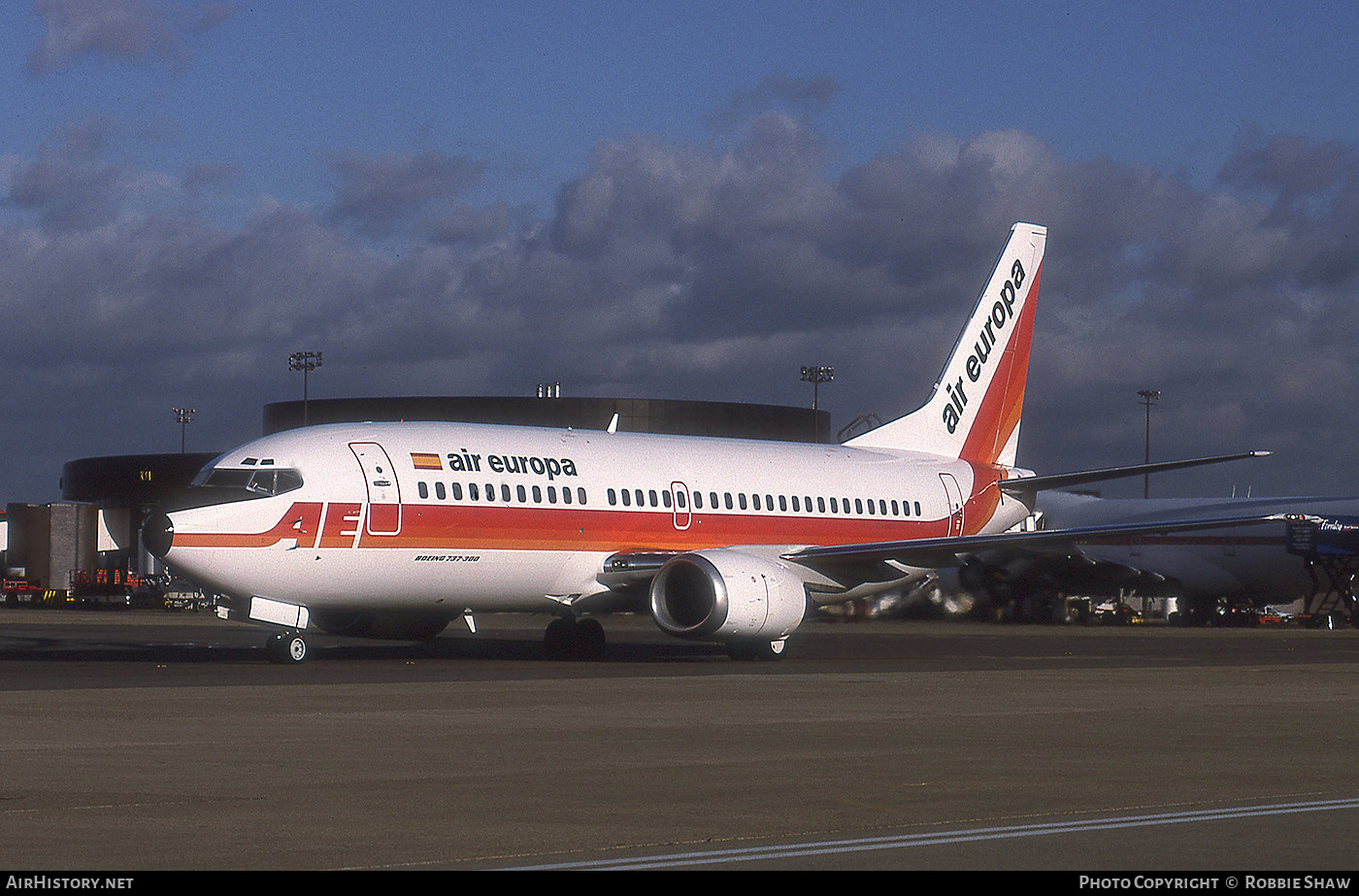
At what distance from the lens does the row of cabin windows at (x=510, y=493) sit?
3022 centimetres

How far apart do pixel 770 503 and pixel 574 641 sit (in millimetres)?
4953

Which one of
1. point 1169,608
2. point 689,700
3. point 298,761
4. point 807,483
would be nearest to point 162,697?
point 689,700

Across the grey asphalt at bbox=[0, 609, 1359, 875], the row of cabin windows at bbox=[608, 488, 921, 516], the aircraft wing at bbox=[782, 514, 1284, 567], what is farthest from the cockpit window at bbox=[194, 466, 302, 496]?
the aircraft wing at bbox=[782, 514, 1284, 567]

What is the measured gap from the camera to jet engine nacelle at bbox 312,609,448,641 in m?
32.2

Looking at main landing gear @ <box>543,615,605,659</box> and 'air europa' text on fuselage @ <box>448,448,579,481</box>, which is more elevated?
'air europa' text on fuselage @ <box>448,448,579,481</box>

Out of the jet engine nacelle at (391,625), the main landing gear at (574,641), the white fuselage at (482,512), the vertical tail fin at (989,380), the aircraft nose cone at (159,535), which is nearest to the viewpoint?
the aircraft nose cone at (159,535)

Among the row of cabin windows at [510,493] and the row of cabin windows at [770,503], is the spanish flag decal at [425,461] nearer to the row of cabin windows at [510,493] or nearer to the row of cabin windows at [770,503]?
Result: the row of cabin windows at [510,493]

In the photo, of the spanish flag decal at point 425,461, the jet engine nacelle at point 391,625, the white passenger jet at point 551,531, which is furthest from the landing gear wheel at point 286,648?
the spanish flag decal at point 425,461

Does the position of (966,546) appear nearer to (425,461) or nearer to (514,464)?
(514,464)

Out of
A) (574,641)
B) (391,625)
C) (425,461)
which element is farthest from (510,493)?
(391,625)

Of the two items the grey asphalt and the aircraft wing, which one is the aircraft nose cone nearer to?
the grey asphalt

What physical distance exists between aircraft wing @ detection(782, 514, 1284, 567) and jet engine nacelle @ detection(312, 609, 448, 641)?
6.66m

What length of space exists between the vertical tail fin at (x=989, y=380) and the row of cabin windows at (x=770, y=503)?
2.43 metres

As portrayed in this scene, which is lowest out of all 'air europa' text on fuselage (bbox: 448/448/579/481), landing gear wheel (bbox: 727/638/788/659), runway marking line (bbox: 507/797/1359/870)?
landing gear wheel (bbox: 727/638/788/659)
